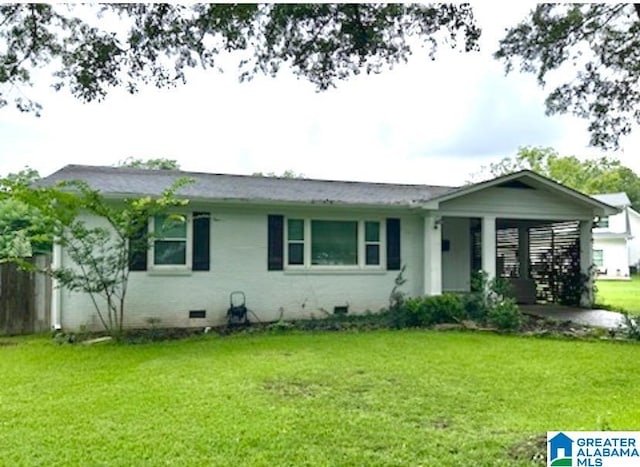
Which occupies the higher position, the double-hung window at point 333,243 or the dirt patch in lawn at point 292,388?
the double-hung window at point 333,243

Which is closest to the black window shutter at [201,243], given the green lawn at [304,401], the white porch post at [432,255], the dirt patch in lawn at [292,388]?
the green lawn at [304,401]

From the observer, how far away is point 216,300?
1094 cm

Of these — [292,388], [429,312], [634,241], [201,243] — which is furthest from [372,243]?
[634,241]

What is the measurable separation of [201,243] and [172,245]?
0.57 metres

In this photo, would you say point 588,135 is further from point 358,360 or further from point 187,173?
point 187,173

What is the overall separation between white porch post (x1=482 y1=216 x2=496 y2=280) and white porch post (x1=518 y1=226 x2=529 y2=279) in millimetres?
4005

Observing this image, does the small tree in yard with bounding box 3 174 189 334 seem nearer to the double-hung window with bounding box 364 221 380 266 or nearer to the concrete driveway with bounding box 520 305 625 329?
the double-hung window with bounding box 364 221 380 266

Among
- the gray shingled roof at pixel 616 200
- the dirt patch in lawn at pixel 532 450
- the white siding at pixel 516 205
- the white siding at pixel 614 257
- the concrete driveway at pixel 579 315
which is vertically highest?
the gray shingled roof at pixel 616 200

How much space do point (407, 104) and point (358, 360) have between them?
6.08 metres

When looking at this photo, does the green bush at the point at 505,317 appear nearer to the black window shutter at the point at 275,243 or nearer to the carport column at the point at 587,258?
the carport column at the point at 587,258

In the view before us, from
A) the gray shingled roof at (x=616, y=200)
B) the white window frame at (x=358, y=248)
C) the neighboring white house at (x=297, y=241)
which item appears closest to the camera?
the neighboring white house at (x=297, y=241)

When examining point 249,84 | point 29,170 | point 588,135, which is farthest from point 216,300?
point 29,170

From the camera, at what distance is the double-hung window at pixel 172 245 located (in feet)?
34.5

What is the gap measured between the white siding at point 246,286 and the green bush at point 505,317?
90.6 inches
